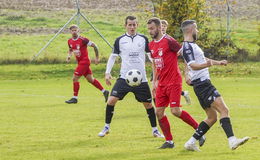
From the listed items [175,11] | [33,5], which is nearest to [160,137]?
[175,11]

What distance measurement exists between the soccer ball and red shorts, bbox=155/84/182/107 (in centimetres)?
118

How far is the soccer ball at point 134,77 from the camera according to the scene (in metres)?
11.9

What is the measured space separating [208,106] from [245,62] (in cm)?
2266

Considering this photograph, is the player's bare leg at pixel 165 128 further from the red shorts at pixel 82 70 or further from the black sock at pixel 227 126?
the red shorts at pixel 82 70

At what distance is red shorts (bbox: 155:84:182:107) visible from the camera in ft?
34.7

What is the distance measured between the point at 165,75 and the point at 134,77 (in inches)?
49.9

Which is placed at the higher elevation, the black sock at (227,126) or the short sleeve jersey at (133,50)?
the short sleeve jersey at (133,50)

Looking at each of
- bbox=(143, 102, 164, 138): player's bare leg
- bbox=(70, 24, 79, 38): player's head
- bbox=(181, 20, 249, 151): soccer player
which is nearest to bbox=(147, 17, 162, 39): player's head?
bbox=(181, 20, 249, 151): soccer player

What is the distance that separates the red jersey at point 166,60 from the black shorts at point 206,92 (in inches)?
28.7

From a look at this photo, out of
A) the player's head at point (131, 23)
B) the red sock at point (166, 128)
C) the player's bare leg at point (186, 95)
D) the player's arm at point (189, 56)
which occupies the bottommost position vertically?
the player's bare leg at point (186, 95)

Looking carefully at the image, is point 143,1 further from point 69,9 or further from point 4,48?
point 4,48

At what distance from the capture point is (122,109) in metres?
17.1

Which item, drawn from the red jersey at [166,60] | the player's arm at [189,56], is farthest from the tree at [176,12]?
the player's arm at [189,56]

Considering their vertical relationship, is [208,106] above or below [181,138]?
above
